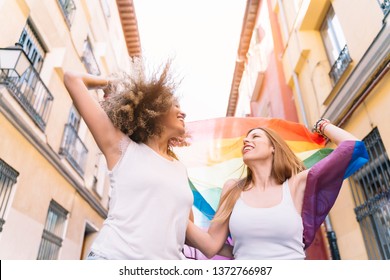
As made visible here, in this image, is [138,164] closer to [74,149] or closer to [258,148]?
[258,148]

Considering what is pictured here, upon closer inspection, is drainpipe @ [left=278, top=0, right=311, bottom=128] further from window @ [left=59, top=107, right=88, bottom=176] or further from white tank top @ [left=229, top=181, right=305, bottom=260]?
window @ [left=59, top=107, right=88, bottom=176]

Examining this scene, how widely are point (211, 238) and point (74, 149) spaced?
8039 mm

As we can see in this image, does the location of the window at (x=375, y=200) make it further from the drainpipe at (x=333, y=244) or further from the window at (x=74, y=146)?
the window at (x=74, y=146)

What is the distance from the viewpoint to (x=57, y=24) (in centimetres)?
820

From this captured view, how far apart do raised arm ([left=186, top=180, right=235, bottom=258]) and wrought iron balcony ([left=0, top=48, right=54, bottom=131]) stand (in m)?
4.95

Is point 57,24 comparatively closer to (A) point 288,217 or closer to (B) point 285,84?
(B) point 285,84

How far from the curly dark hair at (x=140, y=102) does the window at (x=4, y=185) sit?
475 centimetres

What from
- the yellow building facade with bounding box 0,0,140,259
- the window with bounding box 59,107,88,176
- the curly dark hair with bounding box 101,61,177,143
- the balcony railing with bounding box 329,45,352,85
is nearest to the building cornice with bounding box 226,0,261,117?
the yellow building facade with bounding box 0,0,140,259

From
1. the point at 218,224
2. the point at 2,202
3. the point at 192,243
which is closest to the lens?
the point at 192,243

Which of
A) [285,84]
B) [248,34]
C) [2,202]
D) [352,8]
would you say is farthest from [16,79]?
[248,34]

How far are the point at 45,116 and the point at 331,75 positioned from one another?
277 inches

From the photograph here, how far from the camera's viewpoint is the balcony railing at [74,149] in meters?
8.63

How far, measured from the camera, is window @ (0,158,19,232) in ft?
18.8

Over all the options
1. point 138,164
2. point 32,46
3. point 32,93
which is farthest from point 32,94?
point 138,164
